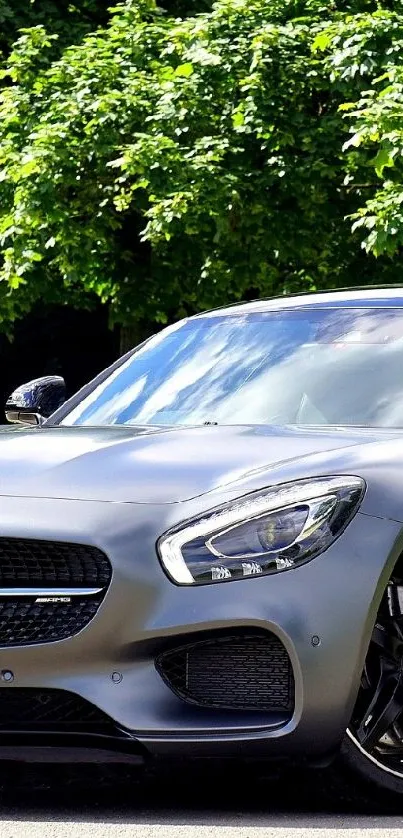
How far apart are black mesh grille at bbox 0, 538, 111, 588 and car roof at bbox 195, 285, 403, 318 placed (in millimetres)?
1884

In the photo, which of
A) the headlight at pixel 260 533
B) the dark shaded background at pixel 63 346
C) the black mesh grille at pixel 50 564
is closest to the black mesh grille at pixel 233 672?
the headlight at pixel 260 533

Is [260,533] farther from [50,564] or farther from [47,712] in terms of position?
[47,712]

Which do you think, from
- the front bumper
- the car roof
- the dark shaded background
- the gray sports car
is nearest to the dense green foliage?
the dark shaded background

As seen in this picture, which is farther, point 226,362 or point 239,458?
point 226,362

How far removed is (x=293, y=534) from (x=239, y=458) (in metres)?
0.34

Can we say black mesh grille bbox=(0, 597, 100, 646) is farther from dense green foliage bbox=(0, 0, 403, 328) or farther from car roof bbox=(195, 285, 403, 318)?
dense green foliage bbox=(0, 0, 403, 328)

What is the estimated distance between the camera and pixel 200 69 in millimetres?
18500

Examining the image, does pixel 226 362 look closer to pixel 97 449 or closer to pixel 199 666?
pixel 97 449

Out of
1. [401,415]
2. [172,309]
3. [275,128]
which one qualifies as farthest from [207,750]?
[172,309]

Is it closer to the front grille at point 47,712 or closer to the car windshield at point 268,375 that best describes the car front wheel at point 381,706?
the front grille at point 47,712

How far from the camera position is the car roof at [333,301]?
5.95 metres

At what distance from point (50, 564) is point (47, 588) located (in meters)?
0.06

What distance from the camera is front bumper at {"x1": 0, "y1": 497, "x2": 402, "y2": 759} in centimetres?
430

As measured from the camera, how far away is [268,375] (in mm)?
5730
